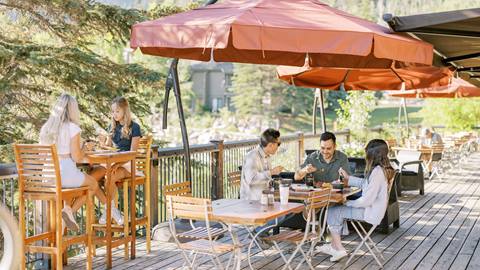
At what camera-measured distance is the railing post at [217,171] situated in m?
9.18

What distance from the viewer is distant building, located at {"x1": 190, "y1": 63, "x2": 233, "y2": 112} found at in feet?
244

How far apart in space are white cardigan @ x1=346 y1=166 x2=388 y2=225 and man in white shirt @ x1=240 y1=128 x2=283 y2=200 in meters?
1.02

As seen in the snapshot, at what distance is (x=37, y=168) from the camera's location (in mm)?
5383

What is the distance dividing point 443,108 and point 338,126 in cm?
772

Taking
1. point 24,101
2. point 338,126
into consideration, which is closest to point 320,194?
point 24,101

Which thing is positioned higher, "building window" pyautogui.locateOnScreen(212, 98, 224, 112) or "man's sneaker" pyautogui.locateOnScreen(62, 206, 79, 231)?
"building window" pyautogui.locateOnScreen(212, 98, 224, 112)

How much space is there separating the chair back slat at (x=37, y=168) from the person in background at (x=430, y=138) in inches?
430

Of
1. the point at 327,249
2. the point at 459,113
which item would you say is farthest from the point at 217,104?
the point at 327,249

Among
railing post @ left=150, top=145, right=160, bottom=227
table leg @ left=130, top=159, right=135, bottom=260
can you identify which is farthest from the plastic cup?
railing post @ left=150, top=145, right=160, bottom=227

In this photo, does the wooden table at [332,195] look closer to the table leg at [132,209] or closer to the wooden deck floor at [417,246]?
the wooden deck floor at [417,246]

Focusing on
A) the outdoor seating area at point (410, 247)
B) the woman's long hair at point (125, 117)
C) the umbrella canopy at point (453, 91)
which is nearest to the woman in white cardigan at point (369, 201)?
the outdoor seating area at point (410, 247)

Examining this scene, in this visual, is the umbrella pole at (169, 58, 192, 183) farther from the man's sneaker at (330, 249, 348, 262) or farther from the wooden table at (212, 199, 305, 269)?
the man's sneaker at (330, 249, 348, 262)

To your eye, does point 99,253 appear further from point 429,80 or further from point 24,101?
point 24,101

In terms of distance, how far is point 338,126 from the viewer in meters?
19.6
